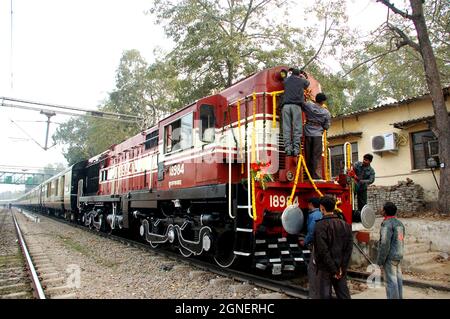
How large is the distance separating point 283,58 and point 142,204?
8936mm

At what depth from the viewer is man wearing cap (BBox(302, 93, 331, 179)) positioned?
6551 millimetres

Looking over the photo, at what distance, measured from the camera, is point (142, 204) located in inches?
381

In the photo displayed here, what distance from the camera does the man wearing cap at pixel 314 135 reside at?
21.5 ft

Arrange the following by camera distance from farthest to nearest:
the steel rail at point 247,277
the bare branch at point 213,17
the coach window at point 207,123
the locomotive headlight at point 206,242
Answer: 1. the bare branch at point 213,17
2. the coach window at point 207,123
3. the locomotive headlight at point 206,242
4. the steel rail at point 247,277

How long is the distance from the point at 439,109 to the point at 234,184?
804 cm

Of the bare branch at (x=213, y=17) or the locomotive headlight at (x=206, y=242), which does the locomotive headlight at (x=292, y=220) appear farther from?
the bare branch at (x=213, y=17)

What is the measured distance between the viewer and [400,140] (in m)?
13.6

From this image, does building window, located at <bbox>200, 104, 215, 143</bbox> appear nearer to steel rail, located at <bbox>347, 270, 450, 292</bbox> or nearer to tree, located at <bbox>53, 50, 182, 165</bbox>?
steel rail, located at <bbox>347, 270, 450, 292</bbox>

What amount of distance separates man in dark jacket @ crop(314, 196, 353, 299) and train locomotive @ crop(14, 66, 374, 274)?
127 cm

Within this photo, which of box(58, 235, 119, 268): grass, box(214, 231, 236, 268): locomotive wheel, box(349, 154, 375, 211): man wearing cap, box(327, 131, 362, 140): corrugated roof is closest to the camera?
box(214, 231, 236, 268): locomotive wheel

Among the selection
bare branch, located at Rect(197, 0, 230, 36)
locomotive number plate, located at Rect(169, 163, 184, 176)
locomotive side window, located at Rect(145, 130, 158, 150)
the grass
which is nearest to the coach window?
locomotive number plate, located at Rect(169, 163, 184, 176)

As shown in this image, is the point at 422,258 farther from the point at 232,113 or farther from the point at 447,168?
the point at 232,113

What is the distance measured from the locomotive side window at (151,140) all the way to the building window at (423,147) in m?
9.19

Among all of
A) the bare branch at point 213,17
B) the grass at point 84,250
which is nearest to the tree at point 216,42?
the bare branch at point 213,17
